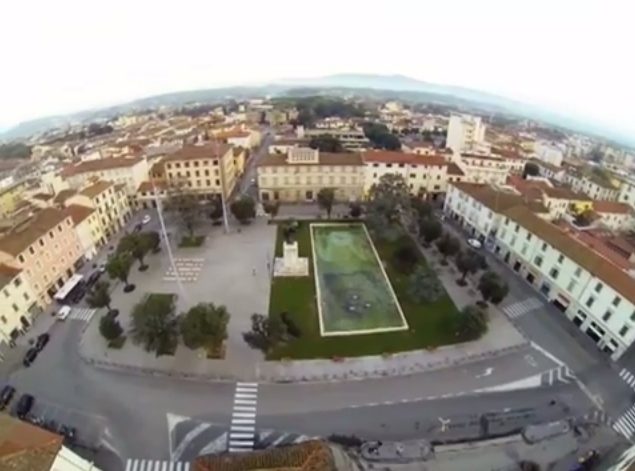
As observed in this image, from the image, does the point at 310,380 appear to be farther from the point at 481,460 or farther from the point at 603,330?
the point at 603,330

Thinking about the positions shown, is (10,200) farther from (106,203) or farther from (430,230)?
(430,230)

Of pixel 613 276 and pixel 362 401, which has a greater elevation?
pixel 613 276

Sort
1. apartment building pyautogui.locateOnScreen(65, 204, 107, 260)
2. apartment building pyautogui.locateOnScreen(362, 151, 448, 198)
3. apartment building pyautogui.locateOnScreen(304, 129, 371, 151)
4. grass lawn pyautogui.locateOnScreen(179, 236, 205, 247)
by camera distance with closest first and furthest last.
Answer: apartment building pyautogui.locateOnScreen(65, 204, 107, 260) < grass lawn pyautogui.locateOnScreen(179, 236, 205, 247) < apartment building pyautogui.locateOnScreen(362, 151, 448, 198) < apartment building pyautogui.locateOnScreen(304, 129, 371, 151)

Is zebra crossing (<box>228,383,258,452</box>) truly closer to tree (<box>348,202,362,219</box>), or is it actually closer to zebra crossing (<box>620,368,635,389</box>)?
zebra crossing (<box>620,368,635,389</box>)

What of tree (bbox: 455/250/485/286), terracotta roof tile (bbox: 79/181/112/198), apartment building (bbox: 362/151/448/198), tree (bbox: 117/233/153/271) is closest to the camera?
tree (bbox: 455/250/485/286)

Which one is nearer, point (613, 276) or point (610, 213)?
point (613, 276)

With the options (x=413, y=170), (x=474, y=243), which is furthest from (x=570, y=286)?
(x=413, y=170)

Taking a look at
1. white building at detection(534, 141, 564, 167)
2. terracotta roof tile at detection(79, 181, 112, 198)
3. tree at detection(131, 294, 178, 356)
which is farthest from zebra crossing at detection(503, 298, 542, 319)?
white building at detection(534, 141, 564, 167)

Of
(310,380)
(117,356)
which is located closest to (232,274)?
(117,356)
